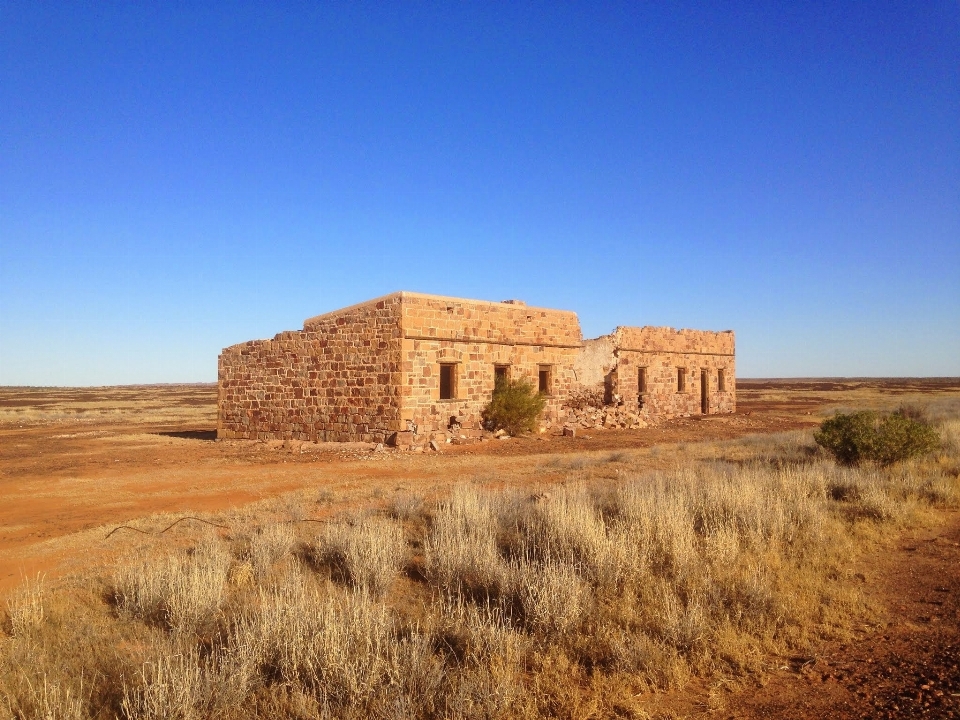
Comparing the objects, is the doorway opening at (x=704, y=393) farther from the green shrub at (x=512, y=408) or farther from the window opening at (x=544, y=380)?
the green shrub at (x=512, y=408)

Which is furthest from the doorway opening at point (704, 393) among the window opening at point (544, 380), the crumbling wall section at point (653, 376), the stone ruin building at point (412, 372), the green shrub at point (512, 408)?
the green shrub at point (512, 408)

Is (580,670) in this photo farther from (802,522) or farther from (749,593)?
(802,522)

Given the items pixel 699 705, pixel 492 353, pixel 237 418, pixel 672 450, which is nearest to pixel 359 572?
pixel 699 705

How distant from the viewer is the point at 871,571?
237 inches

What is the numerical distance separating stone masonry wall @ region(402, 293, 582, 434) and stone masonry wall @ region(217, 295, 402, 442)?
512 millimetres

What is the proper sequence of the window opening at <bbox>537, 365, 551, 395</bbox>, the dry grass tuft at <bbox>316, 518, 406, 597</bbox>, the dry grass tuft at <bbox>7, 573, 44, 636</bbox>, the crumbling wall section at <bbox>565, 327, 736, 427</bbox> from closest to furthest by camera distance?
the dry grass tuft at <bbox>7, 573, 44, 636</bbox>, the dry grass tuft at <bbox>316, 518, 406, 597</bbox>, the window opening at <bbox>537, 365, 551, 395</bbox>, the crumbling wall section at <bbox>565, 327, 736, 427</bbox>

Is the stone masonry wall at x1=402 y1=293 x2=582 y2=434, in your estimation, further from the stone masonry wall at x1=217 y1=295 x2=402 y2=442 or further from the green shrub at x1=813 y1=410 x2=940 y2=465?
the green shrub at x1=813 y1=410 x2=940 y2=465

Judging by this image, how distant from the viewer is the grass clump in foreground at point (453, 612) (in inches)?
147

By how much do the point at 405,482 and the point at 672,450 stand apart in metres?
7.14

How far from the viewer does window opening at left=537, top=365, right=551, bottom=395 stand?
2050cm

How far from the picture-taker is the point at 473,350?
1819 centimetres

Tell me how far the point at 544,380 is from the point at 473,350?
349 centimetres

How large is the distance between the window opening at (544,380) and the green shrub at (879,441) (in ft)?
32.8

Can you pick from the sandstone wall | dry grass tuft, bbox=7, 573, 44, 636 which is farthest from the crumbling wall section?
dry grass tuft, bbox=7, 573, 44, 636
